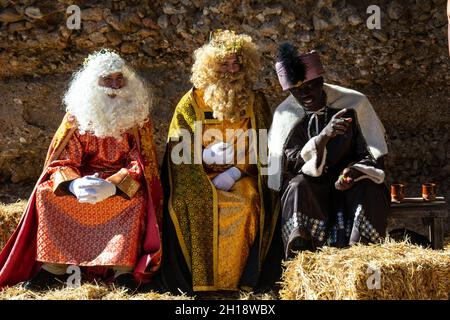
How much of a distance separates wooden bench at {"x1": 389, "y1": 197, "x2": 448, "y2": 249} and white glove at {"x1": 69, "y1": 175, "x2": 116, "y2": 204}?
2.22 meters

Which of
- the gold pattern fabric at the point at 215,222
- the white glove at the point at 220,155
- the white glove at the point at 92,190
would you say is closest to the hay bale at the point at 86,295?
the gold pattern fabric at the point at 215,222

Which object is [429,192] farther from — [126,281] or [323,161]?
[126,281]

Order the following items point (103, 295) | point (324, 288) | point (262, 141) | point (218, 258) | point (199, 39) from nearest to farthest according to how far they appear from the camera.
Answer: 1. point (324, 288)
2. point (103, 295)
3. point (218, 258)
4. point (262, 141)
5. point (199, 39)

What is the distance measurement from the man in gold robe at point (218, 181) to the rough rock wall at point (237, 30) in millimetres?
1716

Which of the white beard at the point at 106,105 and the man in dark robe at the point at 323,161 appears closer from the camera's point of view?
the man in dark robe at the point at 323,161

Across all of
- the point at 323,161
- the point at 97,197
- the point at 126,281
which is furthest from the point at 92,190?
the point at 323,161

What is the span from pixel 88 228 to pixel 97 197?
29cm

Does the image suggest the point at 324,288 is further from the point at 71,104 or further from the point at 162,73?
the point at 162,73

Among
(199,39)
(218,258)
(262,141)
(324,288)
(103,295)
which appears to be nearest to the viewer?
(324,288)

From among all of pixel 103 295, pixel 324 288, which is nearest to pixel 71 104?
pixel 103 295

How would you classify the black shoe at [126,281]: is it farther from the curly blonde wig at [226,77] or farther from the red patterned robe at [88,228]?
the curly blonde wig at [226,77]

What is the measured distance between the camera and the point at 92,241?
5.72 metres

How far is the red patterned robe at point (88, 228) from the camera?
5.66m
